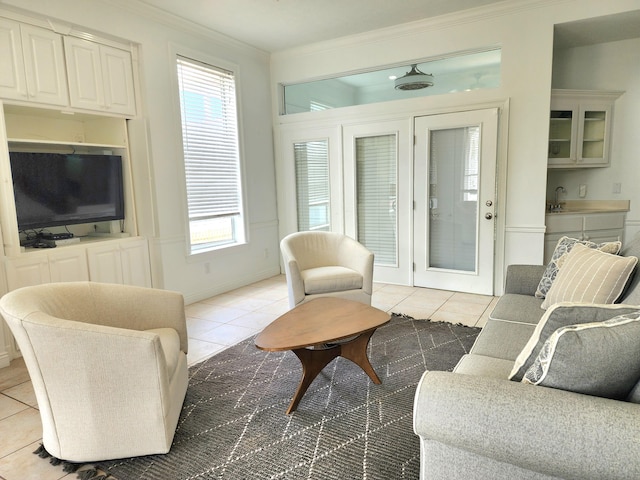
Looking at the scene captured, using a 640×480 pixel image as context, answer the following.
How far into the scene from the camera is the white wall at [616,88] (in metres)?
4.27

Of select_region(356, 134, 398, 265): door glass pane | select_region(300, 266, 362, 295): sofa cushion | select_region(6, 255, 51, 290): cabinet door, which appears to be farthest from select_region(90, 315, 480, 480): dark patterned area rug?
select_region(356, 134, 398, 265): door glass pane

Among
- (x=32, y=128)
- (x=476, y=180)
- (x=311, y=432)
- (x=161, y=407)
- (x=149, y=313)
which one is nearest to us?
(x=161, y=407)

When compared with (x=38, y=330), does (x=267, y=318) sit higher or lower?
lower

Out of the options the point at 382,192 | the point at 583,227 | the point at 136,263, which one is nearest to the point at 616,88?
the point at 583,227

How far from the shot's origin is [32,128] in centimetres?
329

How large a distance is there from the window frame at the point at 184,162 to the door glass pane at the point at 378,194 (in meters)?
1.43

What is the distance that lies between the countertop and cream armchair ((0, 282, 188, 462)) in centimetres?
432

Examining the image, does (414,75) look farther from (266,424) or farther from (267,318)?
(266,424)

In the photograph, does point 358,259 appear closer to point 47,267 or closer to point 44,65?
point 47,267

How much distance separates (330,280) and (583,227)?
2.92 metres

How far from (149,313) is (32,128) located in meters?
2.18

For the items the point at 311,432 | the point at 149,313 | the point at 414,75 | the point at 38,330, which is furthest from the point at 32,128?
the point at 414,75

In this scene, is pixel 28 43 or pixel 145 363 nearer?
pixel 145 363

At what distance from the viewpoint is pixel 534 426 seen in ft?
3.52
